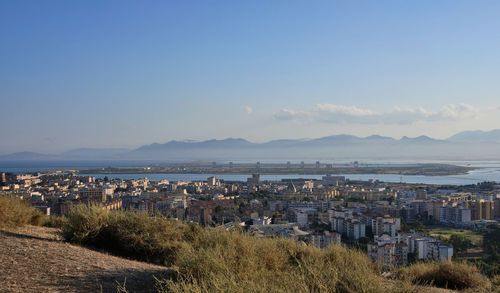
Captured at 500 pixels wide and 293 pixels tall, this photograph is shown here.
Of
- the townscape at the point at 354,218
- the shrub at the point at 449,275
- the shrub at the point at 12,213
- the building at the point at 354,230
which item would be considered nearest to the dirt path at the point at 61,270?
the shrub at the point at 12,213

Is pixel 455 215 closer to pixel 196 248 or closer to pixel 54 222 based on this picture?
pixel 54 222

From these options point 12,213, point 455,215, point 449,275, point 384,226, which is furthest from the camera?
point 455,215

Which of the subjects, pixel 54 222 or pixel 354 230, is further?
pixel 354 230

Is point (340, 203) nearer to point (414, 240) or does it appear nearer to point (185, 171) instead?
point (414, 240)

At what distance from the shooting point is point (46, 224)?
24.0 ft

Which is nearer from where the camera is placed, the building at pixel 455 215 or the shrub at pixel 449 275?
the shrub at pixel 449 275

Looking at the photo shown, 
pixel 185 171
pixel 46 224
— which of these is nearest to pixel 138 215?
pixel 46 224

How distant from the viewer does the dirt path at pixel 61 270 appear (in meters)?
3.28

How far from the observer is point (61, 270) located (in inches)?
145

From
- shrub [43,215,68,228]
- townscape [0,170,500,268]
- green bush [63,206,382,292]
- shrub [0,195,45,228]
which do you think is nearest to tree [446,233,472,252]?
townscape [0,170,500,268]

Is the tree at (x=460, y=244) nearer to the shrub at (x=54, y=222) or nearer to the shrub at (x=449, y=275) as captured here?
the shrub at (x=449, y=275)

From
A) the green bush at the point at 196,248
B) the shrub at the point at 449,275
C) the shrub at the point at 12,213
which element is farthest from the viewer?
the shrub at the point at 12,213

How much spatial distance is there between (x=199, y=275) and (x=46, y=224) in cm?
521

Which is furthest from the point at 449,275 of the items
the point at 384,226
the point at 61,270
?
the point at 384,226
